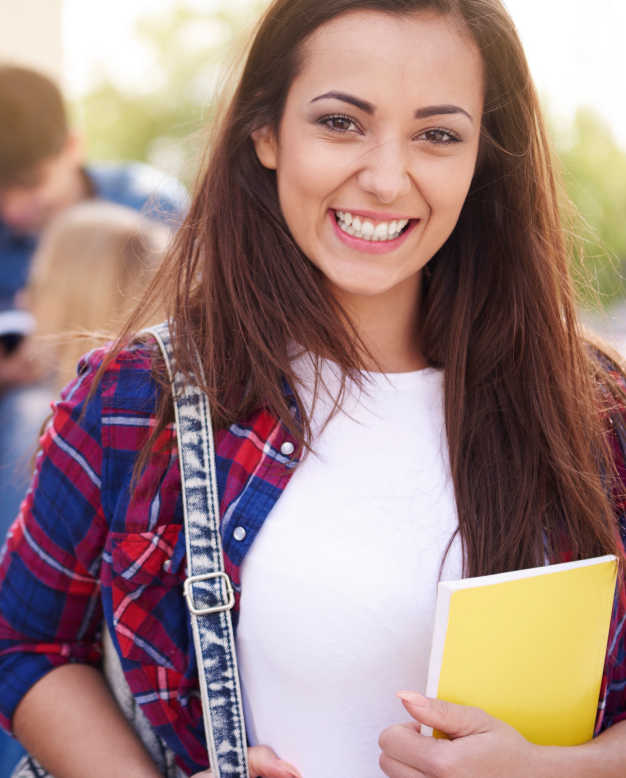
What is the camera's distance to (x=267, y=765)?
116 cm

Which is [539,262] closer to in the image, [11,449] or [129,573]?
[129,573]

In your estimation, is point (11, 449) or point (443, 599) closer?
point (443, 599)

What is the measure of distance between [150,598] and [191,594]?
0.15 m

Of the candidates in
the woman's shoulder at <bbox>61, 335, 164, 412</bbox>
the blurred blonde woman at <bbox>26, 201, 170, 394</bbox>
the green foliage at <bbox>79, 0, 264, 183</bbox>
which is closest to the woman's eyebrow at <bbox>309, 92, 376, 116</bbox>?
the woman's shoulder at <bbox>61, 335, 164, 412</bbox>

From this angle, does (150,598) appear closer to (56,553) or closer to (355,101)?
(56,553)

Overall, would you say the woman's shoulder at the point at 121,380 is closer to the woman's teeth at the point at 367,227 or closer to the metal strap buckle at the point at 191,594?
the metal strap buckle at the point at 191,594

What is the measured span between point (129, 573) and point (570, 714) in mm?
767

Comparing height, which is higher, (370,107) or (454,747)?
(370,107)

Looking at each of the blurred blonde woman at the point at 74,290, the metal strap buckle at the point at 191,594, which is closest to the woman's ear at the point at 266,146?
the metal strap buckle at the point at 191,594

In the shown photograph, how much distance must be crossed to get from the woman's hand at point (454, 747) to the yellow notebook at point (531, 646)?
3 cm

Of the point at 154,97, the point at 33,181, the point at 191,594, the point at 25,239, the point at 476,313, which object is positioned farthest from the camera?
the point at 154,97

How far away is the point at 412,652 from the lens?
1.18 metres

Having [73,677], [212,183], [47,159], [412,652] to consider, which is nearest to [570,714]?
[412,652]

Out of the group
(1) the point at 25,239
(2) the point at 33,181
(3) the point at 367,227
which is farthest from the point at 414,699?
(1) the point at 25,239
